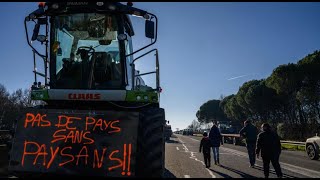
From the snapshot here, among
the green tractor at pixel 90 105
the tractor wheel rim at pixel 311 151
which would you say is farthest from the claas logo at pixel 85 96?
the tractor wheel rim at pixel 311 151

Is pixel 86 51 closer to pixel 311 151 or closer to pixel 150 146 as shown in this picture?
pixel 150 146

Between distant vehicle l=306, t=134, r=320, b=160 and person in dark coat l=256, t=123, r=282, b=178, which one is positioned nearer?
person in dark coat l=256, t=123, r=282, b=178

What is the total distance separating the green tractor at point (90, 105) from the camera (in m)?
6.59

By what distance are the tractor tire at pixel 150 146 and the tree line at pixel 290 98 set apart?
33.6m

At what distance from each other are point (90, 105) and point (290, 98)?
4776 cm

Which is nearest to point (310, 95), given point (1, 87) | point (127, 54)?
point (127, 54)

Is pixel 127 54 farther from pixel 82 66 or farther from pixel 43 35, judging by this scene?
pixel 43 35

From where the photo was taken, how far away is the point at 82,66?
829cm

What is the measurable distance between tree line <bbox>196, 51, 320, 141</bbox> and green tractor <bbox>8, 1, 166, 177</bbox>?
3321 centimetres

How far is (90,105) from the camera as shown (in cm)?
816

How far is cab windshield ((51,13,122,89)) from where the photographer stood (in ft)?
27.0

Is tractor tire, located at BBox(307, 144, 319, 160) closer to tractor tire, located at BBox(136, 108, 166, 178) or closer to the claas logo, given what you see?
tractor tire, located at BBox(136, 108, 166, 178)

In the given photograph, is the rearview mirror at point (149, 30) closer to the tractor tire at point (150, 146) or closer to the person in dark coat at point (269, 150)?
the tractor tire at point (150, 146)

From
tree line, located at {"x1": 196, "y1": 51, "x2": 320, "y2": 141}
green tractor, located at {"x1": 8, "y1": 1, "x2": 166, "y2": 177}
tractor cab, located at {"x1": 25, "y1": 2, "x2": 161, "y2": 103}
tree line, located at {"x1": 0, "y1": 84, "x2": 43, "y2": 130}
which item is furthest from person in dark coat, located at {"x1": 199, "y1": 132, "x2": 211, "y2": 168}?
tree line, located at {"x1": 0, "y1": 84, "x2": 43, "y2": 130}
